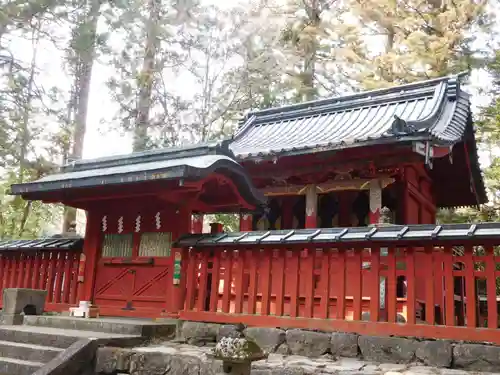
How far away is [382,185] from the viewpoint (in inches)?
395

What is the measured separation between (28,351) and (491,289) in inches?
237

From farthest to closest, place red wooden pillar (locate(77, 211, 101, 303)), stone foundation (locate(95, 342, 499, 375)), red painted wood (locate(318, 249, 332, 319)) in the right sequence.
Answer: red wooden pillar (locate(77, 211, 101, 303)), red painted wood (locate(318, 249, 332, 319)), stone foundation (locate(95, 342, 499, 375))

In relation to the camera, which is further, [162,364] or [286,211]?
[286,211]

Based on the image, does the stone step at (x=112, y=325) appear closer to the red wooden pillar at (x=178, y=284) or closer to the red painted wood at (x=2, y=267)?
the red wooden pillar at (x=178, y=284)

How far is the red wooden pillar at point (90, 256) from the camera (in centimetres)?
902

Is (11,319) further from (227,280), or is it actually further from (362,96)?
(362,96)

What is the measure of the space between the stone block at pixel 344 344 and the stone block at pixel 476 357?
3.89 ft

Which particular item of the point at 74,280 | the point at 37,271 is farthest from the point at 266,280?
the point at 37,271

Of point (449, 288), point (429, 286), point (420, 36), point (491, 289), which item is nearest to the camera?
point (491, 289)

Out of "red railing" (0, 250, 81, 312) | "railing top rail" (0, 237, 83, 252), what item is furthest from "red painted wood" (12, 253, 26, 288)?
"railing top rail" (0, 237, 83, 252)

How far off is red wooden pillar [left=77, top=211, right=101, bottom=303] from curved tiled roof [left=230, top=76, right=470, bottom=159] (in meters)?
3.28

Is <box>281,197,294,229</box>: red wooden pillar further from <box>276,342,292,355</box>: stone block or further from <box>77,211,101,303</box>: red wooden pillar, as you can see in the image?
<box>276,342,292,355</box>: stone block

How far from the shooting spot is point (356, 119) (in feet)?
41.3

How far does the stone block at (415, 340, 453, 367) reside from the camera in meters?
5.55
